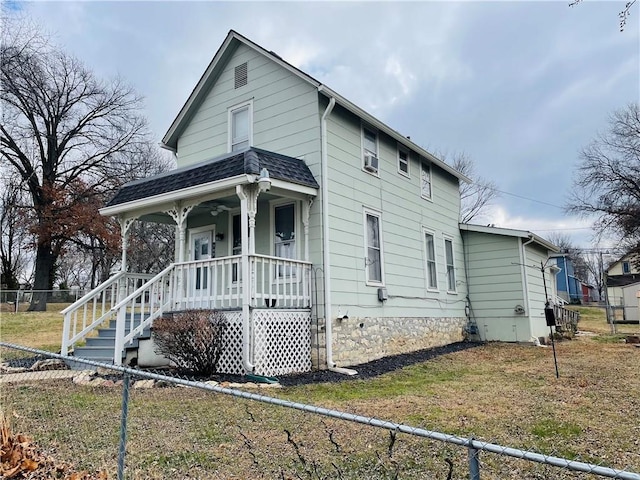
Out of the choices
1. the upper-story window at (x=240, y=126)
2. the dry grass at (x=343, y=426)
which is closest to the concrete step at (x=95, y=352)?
the dry grass at (x=343, y=426)

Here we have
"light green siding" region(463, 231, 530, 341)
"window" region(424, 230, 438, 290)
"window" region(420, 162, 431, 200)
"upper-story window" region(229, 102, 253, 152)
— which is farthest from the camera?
"light green siding" region(463, 231, 530, 341)

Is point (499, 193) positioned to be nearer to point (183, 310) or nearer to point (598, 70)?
point (598, 70)

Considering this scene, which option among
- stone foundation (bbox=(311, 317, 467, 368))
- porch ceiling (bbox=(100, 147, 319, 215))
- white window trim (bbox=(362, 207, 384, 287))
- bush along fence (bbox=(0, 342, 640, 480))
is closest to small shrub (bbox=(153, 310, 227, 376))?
bush along fence (bbox=(0, 342, 640, 480))

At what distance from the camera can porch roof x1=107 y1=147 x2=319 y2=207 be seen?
26.8ft

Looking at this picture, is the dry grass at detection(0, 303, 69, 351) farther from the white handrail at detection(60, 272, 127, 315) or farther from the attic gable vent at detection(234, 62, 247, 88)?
the attic gable vent at detection(234, 62, 247, 88)

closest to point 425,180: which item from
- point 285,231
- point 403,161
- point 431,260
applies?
point 403,161

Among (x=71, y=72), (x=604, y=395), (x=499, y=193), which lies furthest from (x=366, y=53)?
(x=499, y=193)

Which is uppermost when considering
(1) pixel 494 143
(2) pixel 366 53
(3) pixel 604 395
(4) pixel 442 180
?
(1) pixel 494 143

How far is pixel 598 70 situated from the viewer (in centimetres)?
1023

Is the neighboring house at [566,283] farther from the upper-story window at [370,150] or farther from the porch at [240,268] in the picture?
the porch at [240,268]

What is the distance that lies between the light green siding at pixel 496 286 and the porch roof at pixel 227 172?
7980 millimetres

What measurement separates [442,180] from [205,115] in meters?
7.85

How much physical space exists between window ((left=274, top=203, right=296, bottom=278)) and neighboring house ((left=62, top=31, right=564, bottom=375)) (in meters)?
0.03

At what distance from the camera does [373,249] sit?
35.2 ft
